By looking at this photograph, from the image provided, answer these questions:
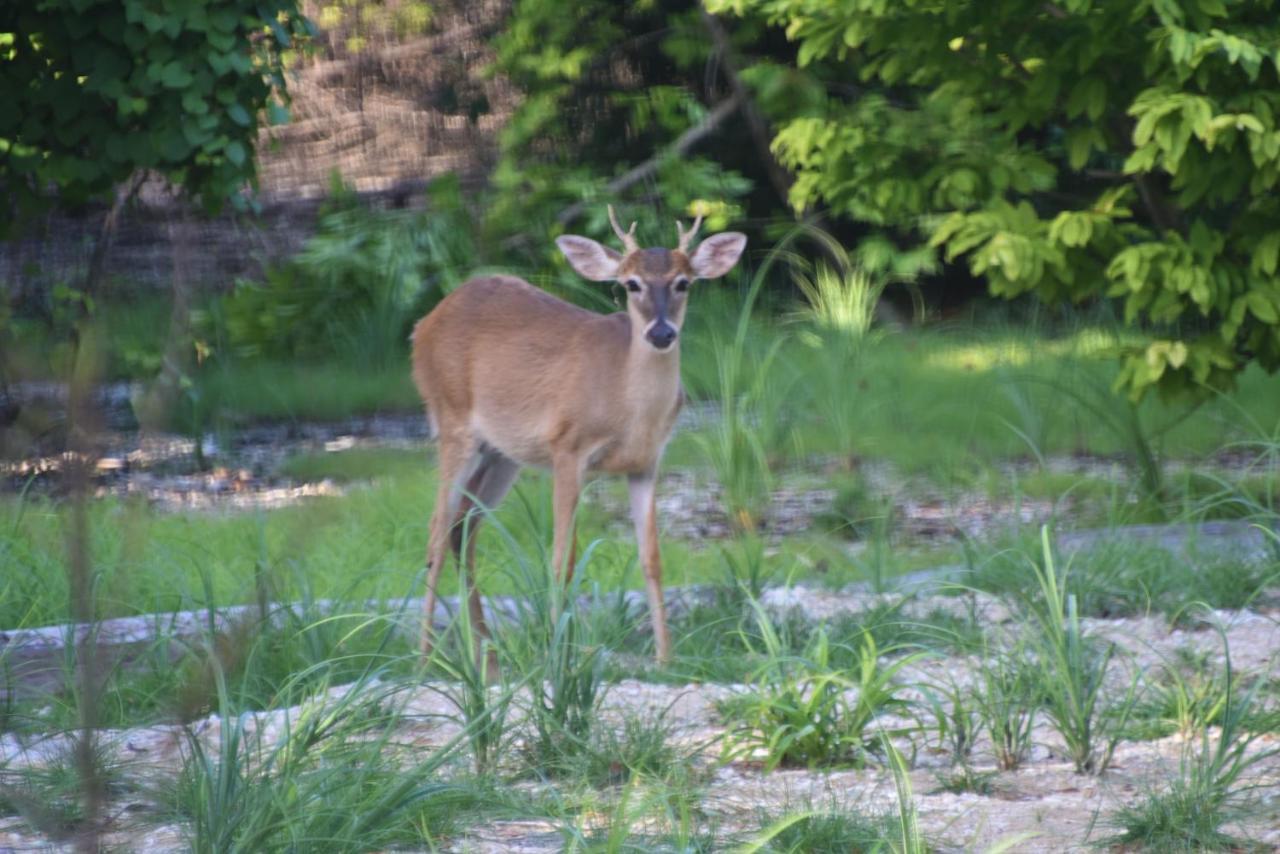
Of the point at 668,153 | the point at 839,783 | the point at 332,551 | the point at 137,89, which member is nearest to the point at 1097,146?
the point at 332,551

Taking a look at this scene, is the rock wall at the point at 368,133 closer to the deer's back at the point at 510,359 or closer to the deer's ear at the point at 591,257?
the deer's back at the point at 510,359

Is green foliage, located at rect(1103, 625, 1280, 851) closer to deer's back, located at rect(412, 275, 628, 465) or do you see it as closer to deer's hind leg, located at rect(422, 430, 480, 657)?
deer's back, located at rect(412, 275, 628, 465)

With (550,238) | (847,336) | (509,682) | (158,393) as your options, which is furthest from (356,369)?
(158,393)

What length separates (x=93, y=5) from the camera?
698cm

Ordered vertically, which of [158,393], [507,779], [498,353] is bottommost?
[507,779]

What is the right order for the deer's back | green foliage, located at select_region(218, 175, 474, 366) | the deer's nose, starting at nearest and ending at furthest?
the deer's nose, the deer's back, green foliage, located at select_region(218, 175, 474, 366)

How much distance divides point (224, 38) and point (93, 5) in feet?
1.95

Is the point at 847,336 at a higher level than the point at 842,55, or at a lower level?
lower

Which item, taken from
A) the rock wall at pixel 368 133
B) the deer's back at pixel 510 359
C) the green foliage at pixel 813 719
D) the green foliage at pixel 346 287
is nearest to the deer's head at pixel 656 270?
the deer's back at pixel 510 359

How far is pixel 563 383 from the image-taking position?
5730 millimetres

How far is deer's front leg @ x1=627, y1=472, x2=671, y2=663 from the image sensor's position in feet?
16.9

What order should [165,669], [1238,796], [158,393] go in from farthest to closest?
[165,669]
[1238,796]
[158,393]

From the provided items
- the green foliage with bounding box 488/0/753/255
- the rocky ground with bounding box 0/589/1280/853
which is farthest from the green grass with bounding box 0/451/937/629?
the green foliage with bounding box 488/0/753/255

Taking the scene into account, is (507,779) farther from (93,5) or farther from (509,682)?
(93,5)
